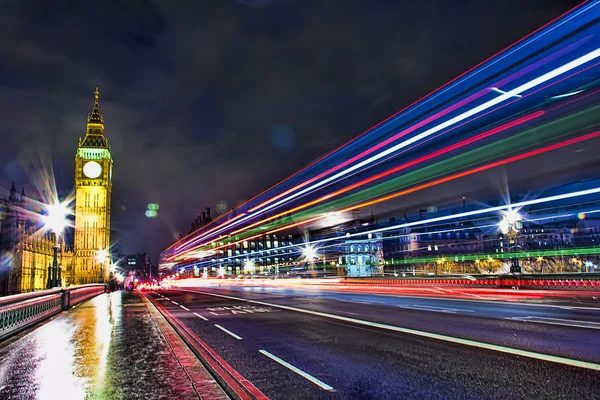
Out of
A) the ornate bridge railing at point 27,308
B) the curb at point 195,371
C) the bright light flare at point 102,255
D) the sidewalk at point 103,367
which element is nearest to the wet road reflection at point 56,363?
the sidewalk at point 103,367

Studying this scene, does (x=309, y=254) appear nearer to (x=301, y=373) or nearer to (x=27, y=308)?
(x=27, y=308)

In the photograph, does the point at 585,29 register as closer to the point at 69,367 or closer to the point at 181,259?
the point at 69,367

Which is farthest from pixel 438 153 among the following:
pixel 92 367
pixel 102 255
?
Result: pixel 102 255

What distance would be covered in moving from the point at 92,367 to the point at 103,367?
210mm

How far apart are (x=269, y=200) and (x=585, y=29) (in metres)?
35.6

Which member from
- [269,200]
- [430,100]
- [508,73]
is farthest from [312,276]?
[508,73]

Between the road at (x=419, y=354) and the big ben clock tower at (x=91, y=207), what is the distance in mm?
101627

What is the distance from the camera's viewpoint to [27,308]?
1533 centimetres

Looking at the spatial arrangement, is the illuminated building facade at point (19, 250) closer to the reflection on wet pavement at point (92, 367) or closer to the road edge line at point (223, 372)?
the reflection on wet pavement at point (92, 367)

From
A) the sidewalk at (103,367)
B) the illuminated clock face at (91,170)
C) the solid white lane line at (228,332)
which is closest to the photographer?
the sidewalk at (103,367)

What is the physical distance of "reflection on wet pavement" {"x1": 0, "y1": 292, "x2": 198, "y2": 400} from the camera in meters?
6.31

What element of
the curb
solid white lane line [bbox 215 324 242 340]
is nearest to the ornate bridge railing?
the curb

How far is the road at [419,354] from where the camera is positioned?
5750 millimetres

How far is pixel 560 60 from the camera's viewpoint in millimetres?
16281
